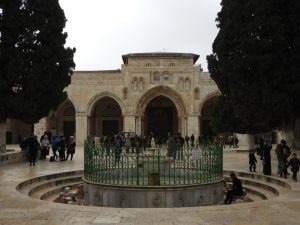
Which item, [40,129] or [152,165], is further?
[40,129]

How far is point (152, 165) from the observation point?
10.2 m

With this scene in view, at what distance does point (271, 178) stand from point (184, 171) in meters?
3.07

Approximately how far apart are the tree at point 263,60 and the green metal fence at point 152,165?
729 centimetres

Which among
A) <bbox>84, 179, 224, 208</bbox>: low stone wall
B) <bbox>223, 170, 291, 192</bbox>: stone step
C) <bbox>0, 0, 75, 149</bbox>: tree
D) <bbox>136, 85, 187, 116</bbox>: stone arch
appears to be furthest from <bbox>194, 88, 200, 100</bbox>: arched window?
<bbox>84, 179, 224, 208</bbox>: low stone wall

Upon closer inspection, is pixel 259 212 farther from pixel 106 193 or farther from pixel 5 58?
pixel 5 58

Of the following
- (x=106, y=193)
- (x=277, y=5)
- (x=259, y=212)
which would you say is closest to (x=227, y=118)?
(x=277, y=5)

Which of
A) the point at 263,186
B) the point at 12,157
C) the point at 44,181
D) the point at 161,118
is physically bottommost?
the point at 263,186

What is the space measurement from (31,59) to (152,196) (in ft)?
34.2

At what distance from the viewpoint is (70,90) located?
106 feet

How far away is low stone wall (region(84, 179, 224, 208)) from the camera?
9.52 meters

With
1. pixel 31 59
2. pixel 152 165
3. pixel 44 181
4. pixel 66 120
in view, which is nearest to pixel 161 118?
pixel 66 120

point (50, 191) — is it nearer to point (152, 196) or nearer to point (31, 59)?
point (152, 196)

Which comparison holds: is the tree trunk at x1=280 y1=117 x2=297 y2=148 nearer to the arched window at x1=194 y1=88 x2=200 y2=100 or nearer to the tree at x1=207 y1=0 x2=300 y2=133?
the tree at x1=207 y1=0 x2=300 y2=133

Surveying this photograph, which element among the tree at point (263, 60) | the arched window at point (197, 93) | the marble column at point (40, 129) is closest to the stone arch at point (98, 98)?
the marble column at point (40, 129)
